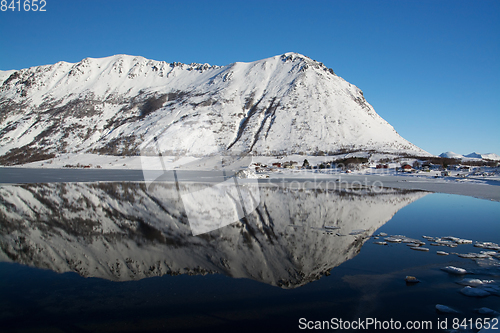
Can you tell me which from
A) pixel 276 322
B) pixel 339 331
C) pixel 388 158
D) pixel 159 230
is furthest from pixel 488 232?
pixel 388 158

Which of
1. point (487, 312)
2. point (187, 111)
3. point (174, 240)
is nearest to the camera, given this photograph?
point (487, 312)

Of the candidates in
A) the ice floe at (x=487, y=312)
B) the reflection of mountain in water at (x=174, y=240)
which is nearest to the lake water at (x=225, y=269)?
the reflection of mountain in water at (x=174, y=240)

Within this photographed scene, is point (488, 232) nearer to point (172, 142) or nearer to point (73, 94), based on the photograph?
point (172, 142)

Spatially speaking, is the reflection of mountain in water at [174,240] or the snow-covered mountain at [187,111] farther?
the snow-covered mountain at [187,111]

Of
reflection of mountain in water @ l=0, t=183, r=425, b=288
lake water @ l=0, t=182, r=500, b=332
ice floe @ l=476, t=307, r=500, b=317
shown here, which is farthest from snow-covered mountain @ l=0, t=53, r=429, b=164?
ice floe @ l=476, t=307, r=500, b=317

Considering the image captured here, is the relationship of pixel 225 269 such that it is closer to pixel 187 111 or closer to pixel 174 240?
pixel 174 240

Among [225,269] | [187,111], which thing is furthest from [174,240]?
[187,111]

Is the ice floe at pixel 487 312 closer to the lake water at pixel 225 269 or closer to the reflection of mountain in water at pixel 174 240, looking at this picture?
the lake water at pixel 225 269
